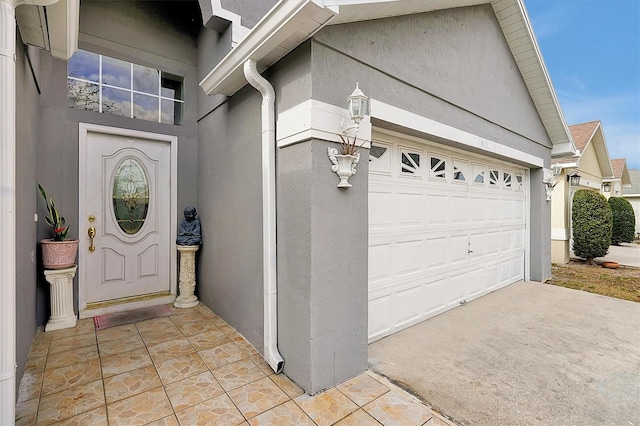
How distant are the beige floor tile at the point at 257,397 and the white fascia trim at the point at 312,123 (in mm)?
2040

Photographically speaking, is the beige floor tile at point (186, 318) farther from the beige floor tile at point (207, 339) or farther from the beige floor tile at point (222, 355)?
the beige floor tile at point (222, 355)

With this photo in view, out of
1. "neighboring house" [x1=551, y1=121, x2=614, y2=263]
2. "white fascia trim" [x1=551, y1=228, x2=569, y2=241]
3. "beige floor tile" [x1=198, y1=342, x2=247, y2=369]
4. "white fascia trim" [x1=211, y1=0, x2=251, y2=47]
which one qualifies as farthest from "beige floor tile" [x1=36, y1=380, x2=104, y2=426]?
"white fascia trim" [x1=551, y1=228, x2=569, y2=241]

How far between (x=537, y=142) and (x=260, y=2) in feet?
18.4

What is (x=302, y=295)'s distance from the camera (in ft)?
7.91

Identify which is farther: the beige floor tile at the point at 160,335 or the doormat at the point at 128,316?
the doormat at the point at 128,316

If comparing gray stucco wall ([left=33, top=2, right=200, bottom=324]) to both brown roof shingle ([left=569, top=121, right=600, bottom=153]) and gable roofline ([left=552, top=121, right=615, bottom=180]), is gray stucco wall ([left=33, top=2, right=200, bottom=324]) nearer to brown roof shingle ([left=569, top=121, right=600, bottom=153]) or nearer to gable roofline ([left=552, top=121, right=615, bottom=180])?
gable roofline ([left=552, top=121, right=615, bottom=180])

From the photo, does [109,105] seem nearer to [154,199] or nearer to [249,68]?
[154,199]

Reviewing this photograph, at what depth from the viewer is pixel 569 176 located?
28.5ft

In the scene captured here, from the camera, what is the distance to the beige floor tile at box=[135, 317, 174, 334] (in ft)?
11.7

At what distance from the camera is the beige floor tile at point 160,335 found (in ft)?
10.7

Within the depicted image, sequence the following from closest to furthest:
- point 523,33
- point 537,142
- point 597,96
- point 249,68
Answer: point 249,68 < point 523,33 < point 537,142 < point 597,96

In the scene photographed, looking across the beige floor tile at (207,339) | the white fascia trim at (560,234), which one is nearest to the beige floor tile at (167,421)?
the beige floor tile at (207,339)

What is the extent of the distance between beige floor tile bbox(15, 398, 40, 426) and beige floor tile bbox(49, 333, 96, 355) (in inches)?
36.1

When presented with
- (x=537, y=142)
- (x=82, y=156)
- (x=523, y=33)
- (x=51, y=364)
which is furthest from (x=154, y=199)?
(x=537, y=142)
